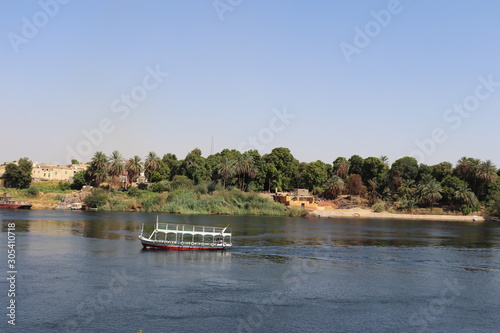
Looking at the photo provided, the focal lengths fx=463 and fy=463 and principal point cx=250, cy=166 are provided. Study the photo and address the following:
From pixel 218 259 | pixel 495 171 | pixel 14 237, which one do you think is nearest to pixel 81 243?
pixel 14 237

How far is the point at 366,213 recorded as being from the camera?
16012cm

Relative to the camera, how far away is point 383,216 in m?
156

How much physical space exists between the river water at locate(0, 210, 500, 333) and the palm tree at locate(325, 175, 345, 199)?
92.8m

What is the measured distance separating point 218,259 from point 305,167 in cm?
12695

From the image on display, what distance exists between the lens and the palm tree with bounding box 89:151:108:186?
556 ft

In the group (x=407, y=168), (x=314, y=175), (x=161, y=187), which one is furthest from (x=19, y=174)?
(x=407, y=168)

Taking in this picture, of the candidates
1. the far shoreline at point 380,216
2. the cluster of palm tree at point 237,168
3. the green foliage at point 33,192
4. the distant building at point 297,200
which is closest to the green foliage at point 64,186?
the green foliage at point 33,192

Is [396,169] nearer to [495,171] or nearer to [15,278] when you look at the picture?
[495,171]

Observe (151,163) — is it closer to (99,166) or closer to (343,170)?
(99,166)

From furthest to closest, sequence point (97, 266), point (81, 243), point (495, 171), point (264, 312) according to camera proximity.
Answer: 1. point (495, 171)
2. point (81, 243)
3. point (97, 266)
4. point (264, 312)

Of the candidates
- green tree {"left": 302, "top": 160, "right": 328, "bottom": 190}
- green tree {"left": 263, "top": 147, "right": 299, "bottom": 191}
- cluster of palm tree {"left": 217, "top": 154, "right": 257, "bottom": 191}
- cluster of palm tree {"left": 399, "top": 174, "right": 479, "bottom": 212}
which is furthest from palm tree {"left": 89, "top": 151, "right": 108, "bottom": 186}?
cluster of palm tree {"left": 399, "top": 174, "right": 479, "bottom": 212}

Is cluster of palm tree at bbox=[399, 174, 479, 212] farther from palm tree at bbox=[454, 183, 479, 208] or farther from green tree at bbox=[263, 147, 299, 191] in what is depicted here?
green tree at bbox=[263, 147, 299, 191]

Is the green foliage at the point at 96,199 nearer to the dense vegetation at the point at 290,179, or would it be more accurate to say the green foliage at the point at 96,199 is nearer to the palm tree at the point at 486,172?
the dense vegetation at the point at 290,179

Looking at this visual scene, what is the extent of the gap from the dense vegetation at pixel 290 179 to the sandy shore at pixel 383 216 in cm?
464
